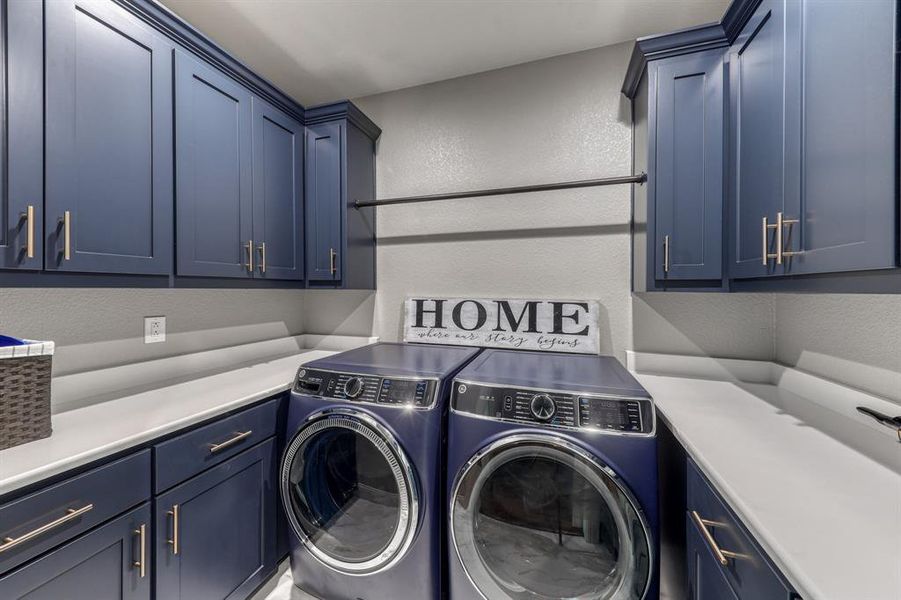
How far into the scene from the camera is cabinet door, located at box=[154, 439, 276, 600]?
118 centimetres

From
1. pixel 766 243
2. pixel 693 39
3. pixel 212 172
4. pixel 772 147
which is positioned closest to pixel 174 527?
pixel 212 172

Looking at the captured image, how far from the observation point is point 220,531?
136 cm

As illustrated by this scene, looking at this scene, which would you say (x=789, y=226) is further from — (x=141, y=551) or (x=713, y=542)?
(x=141, y=551)

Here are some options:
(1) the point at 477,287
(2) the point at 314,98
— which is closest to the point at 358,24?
(2) the point at 314,98

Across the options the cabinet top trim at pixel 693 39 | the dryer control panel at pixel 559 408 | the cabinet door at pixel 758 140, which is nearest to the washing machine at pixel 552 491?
the dryer control panel at pixel 559 408

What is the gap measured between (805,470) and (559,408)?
0.64 metres

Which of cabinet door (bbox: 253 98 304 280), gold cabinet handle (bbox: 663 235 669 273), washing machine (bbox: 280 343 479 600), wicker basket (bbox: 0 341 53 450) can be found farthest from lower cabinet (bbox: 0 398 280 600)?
gold cabinet handle (bbox: 663 235 669 273)

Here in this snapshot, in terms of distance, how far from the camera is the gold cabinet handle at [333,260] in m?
2.18

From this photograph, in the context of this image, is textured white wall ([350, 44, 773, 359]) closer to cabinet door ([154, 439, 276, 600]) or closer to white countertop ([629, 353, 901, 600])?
white countertop ([629, 353, 901, 600])

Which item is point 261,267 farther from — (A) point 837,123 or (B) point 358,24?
(A) point 837,123

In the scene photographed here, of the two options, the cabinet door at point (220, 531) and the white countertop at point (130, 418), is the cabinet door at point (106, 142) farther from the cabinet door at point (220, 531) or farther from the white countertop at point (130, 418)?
the cabinet door at point (220, 531)

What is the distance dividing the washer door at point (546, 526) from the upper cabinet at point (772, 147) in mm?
892

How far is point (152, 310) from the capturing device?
1.73 meters

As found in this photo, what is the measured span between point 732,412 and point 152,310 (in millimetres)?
2567
